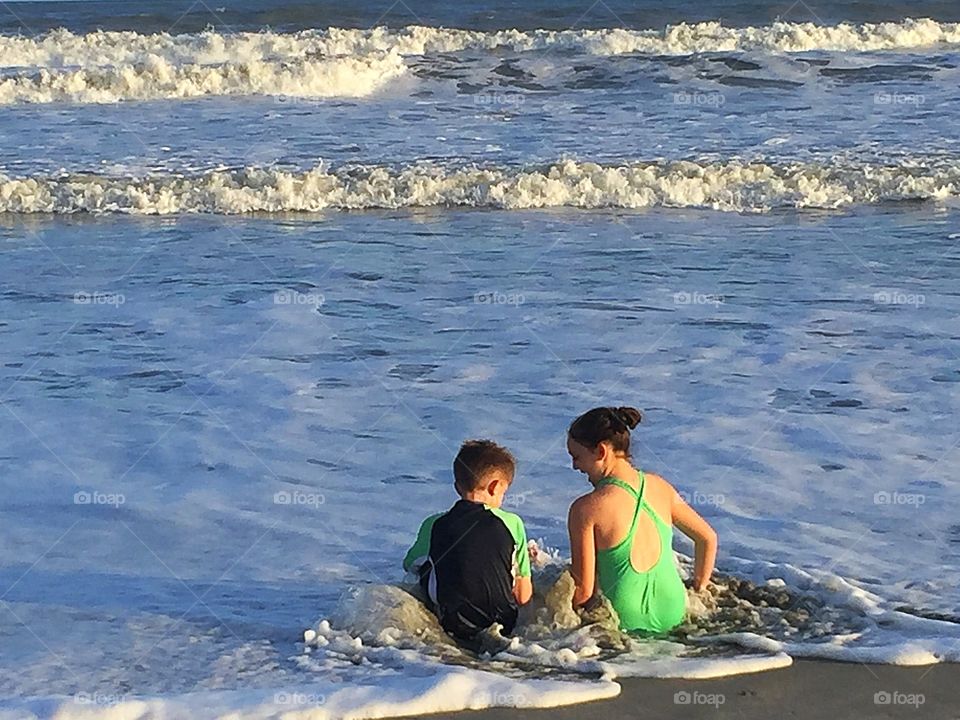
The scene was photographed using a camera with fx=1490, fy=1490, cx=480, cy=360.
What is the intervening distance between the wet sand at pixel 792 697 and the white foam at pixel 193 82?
17.1 meters

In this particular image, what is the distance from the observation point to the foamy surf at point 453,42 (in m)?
24.9

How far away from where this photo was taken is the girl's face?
14.8 ft

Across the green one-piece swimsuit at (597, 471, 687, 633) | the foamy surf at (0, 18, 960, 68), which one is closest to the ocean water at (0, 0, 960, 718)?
the green one-piece swimsuit at (597, 471, 687, 633)

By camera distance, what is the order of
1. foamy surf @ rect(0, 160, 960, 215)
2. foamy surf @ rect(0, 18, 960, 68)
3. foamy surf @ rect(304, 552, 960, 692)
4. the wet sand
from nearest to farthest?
the wet sand → foamy surf @ rect(304, 552, 960, 692) → foamy surf @ rect(0, 160, 960, 215) → foamy surf @ rect(0, 18, 960, 68)

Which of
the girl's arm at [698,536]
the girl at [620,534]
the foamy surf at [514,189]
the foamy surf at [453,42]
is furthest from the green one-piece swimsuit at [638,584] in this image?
the foamy surf at [453,42]

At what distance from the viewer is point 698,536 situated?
4.70 metres

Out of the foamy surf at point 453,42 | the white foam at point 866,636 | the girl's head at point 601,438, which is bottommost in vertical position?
the white foam at point 866,636

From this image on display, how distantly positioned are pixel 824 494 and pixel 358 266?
489 cm

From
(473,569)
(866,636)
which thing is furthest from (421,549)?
(866,636)

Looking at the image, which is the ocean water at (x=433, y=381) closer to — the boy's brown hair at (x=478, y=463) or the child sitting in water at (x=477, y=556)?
the child sitting in water at (x=477, y=556)

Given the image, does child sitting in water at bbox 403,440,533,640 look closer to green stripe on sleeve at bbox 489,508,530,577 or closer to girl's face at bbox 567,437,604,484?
green stripe on sleeve at bbox 489,508,530,577

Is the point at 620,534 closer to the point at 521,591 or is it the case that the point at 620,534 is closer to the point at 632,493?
the point at 632,493

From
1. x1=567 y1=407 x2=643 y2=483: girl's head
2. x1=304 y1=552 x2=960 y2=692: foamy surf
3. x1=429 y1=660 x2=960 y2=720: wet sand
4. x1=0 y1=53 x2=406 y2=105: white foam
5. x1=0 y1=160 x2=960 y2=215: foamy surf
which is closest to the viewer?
x1=429 y1=660 x2=960 y2=720: wet sand

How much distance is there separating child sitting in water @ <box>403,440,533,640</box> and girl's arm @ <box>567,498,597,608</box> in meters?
0.18
